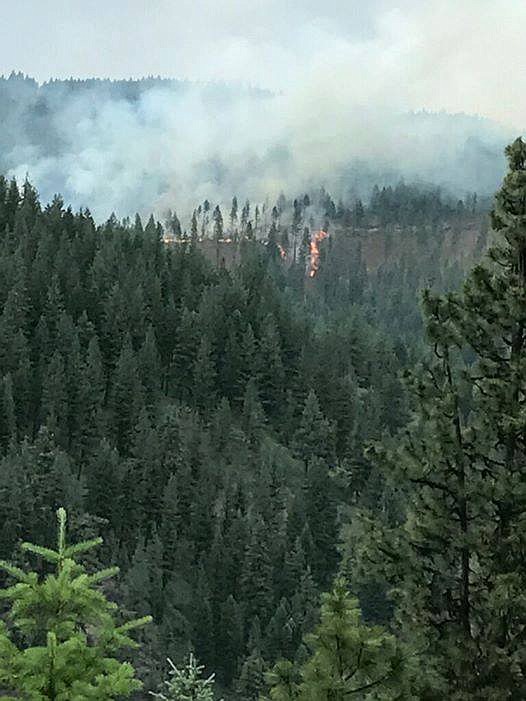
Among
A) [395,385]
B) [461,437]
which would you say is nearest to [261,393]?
[395,385]

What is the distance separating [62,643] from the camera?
971cm

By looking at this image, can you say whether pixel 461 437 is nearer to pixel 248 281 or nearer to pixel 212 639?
pixel 212 639

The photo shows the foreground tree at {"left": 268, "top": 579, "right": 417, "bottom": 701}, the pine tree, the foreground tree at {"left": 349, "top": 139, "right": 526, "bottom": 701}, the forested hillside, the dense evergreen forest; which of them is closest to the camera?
the foreground tree at {"left": 268, "top": 579, "right": 417, "bottom": 701}

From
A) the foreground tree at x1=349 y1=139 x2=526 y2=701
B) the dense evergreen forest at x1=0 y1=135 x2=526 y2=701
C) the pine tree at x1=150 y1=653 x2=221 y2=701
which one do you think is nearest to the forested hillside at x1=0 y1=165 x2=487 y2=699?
the dense evergreen forest at x1=0 y1=135 x2=526 y2=701

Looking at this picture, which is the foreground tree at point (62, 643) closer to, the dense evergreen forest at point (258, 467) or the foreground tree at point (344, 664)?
the dense evergreen forest at point (258, 467)

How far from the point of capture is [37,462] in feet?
284

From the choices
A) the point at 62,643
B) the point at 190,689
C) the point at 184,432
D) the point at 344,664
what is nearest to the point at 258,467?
the point at 184,432

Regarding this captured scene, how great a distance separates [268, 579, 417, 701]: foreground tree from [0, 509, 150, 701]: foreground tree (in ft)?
10.6

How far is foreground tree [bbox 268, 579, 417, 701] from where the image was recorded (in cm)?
1177

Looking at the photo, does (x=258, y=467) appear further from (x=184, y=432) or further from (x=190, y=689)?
(x=190, y=689)

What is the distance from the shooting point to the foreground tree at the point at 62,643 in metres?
9.26

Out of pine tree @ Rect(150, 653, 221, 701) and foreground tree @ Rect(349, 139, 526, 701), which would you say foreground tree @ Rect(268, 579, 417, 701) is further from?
pine tree @ Rect(150, 653, 221, 701)

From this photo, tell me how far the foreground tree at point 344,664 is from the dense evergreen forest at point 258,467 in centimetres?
4

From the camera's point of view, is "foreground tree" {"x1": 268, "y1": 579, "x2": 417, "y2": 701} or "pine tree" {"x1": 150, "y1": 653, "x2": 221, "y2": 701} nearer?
"foreground tree" {"x1": 268, "y1": 579, "x2": 417, "y2": 701}
